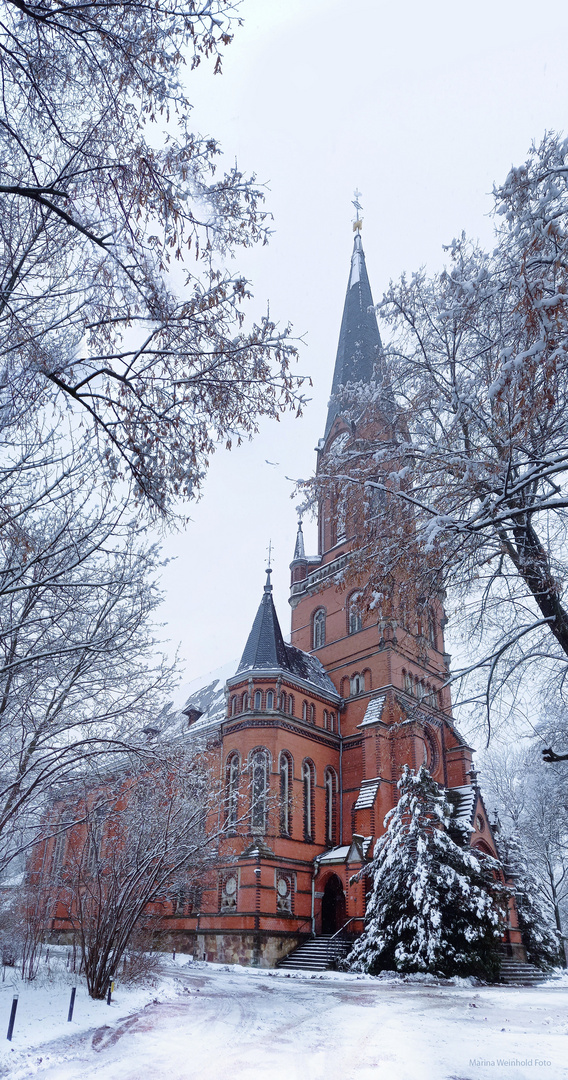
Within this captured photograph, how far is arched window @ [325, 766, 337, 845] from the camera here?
27380 millimetres

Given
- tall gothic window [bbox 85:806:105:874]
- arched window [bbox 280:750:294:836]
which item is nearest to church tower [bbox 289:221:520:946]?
arched window [bbox 280:750:294:836]

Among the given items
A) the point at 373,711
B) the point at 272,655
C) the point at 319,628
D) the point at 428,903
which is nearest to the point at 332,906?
the point at 373,711

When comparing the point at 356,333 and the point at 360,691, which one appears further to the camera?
the point at 356,333

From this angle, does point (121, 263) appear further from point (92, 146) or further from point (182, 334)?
point (92, 146)

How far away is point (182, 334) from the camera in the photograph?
567 centimetres

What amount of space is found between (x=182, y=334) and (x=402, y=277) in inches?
213

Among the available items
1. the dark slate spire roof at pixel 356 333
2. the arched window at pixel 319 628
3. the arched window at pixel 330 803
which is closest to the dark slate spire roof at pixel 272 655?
the arched window at pixel 319 628

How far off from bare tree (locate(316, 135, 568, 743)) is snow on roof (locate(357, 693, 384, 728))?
18644 mm

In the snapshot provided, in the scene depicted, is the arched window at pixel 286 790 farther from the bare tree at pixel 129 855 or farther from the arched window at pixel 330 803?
the bare tree at pixel 129 855

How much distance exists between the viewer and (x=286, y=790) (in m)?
26.0

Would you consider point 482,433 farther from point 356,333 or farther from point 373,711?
point 356,333

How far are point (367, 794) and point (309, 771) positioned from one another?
2.93 meters

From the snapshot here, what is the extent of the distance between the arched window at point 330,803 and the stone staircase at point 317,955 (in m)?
4.28

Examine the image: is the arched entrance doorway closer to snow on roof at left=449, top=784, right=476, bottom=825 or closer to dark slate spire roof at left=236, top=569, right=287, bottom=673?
snow on roof at left=449, top=784, right=476, bottom=825
